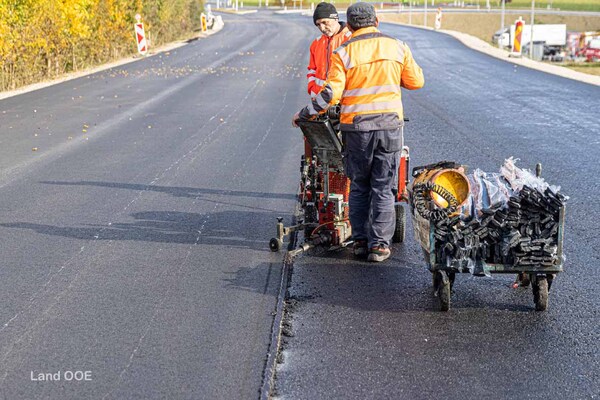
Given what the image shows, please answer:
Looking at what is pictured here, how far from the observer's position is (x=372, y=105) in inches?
264

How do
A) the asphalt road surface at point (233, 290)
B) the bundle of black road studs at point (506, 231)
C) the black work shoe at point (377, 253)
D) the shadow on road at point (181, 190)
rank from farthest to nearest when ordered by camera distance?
the shadow on road at point (181, 190) → the black work shoe at point (377, 253) → the bundle of black road studs at point (506, 231) → the asphalt road surface at point (233, 290)

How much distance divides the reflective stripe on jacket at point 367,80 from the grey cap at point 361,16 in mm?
48

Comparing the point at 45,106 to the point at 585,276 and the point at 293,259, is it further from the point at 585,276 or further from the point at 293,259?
the point at 585,276

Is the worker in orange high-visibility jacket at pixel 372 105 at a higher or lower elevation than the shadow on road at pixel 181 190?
higher

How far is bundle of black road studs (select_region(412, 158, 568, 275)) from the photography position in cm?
562

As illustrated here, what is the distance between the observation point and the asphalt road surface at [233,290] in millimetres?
4789

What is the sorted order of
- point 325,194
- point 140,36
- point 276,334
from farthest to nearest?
point 140,36 → point 325,194 → point 276,334

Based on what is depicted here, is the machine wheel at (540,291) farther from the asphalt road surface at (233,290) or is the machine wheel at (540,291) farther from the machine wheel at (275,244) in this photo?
the machine wheel at (275,244)

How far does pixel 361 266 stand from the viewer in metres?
6.85

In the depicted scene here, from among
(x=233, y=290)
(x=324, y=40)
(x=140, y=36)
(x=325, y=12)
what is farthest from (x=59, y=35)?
(x=233, y=290)

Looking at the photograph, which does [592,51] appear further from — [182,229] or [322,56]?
[182,229]

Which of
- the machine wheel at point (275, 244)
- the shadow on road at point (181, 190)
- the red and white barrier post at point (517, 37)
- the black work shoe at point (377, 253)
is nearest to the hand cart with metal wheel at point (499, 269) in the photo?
the black work shoe at point (377, 253)

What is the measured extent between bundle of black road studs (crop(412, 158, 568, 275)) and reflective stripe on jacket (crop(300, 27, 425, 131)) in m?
1.08

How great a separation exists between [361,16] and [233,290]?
2184mm
